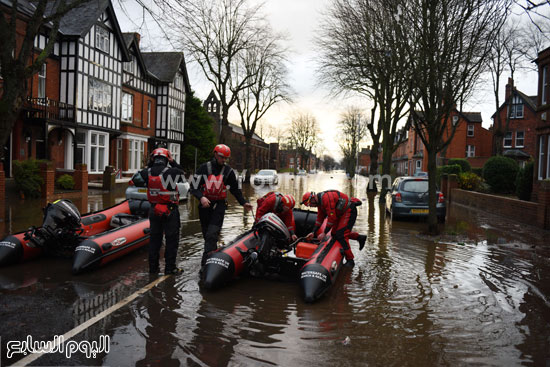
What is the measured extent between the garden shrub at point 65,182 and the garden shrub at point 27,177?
2.10 meters

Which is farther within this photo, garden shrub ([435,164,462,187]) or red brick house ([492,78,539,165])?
red brick house ([492,78,539,165])

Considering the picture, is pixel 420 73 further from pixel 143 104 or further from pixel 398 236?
pixel 143 104

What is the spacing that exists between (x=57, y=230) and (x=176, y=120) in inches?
1319

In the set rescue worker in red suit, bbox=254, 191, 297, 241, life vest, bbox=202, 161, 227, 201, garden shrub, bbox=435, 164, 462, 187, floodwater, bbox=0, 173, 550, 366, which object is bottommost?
floodwater, bbox=0, 173, 550, 366

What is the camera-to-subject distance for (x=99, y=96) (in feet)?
90.1

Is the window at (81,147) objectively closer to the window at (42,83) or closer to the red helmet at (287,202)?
the window at (42,83)

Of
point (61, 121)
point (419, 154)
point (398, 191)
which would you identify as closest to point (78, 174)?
point (61, 121)

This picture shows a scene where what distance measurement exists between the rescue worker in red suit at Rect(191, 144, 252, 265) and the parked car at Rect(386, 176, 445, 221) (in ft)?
26.8

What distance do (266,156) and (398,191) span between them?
98896 mm

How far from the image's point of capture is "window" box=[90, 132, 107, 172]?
89.7ft

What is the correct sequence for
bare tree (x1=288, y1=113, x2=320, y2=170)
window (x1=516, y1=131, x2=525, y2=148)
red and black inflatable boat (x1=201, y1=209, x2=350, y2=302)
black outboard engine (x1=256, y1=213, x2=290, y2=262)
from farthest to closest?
bare tree (x1=288, y1=113, x2=320, y2=170) → window (x1=516, y1=131, x2=525, y2=148) → black outboard engine (x1=256, y1=213, x2=290, y2=262) → red and black inflatable boat (x1=201, y1=209, x2=350, y2=302)

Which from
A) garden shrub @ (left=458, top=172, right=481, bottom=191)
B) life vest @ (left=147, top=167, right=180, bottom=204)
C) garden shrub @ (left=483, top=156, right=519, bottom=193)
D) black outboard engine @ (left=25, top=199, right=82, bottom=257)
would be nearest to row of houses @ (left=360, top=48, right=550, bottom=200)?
garden shrub @ (left=458, top=172, right=481, bottom=191)

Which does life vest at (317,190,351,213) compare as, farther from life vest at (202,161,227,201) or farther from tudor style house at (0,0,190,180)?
tudor style house at (0,0,190,180)

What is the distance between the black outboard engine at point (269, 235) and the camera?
19.6 ft
